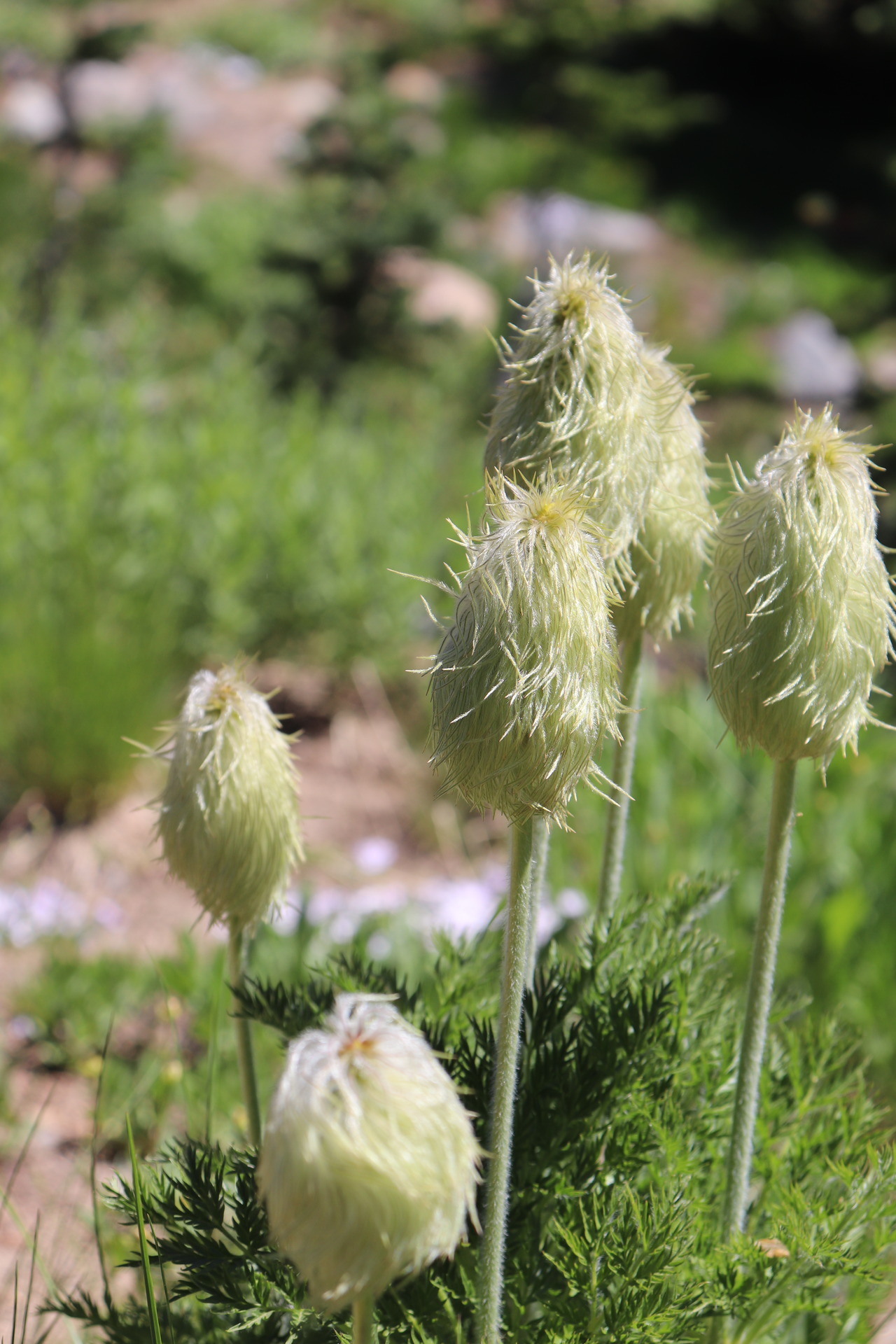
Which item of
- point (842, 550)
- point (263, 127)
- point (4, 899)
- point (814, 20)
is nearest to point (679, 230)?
point (814, 20)

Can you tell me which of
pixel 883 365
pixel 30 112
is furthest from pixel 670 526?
pixel 30 112

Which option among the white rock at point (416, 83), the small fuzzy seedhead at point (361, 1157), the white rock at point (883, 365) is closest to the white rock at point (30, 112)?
the white rock at point (416, 83)

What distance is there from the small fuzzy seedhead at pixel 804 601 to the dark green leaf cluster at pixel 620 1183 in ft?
1.23

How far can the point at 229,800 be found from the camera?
3.61 feet

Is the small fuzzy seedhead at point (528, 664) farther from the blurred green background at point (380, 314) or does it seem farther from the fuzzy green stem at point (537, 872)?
the blurred green background at point (380, 314)

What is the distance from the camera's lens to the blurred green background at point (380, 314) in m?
3.04

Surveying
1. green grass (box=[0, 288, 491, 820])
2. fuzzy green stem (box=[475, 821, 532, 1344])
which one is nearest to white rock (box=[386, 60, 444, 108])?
green grass (box=[0, 288, 491, 820])

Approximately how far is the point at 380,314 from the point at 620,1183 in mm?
4544

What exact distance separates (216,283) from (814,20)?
499 centimetres

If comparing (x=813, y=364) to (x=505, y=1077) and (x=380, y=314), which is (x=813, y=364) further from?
(x=505, y=1077)

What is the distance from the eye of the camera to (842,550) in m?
0.98

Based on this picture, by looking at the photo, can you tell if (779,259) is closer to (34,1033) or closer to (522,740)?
(34,1033)

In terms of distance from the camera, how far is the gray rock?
636 cm

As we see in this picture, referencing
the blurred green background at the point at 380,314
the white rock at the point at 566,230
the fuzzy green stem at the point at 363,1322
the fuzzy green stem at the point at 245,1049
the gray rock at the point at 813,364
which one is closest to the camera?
the fuzzy green stem at the point at 363,1322
